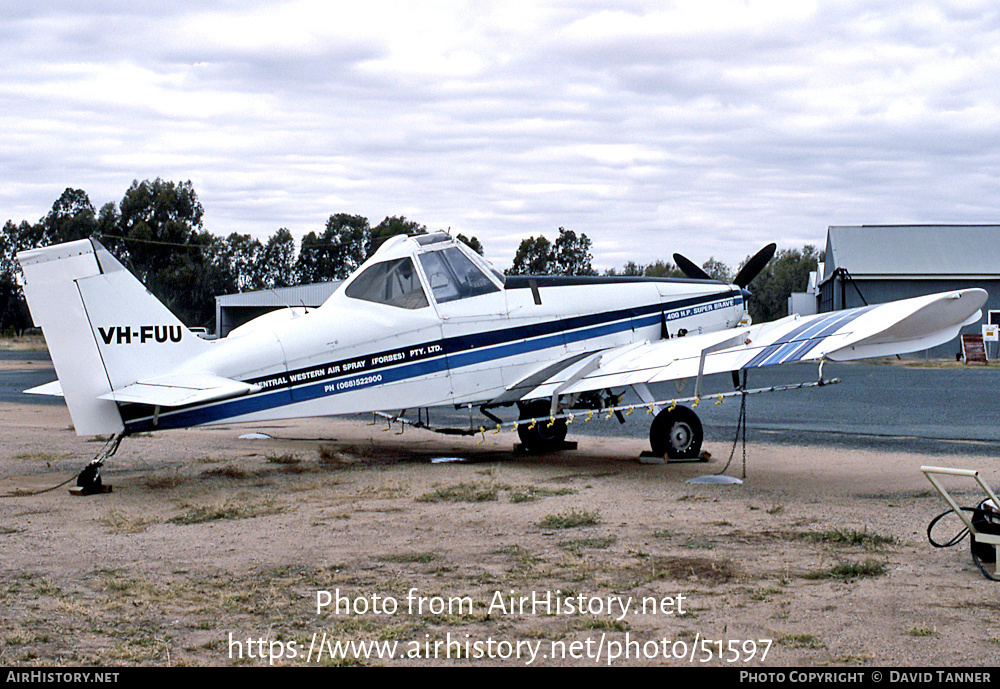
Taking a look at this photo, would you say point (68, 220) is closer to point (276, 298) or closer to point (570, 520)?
point (276, 298)

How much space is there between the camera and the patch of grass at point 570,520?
7.83 m

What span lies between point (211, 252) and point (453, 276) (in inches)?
2205

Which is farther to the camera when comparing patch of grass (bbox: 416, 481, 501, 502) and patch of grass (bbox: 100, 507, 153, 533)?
patch of grass (bbox: 416, 481, 501, 502)

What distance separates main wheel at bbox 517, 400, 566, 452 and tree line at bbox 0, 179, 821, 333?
36741 millimetres

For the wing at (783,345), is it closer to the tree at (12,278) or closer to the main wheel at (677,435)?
the main wheel at (677,435)

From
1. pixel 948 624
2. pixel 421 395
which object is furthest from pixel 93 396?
pixel 948 624

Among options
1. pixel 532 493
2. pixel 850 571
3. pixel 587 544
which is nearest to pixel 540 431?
pixel 532 493

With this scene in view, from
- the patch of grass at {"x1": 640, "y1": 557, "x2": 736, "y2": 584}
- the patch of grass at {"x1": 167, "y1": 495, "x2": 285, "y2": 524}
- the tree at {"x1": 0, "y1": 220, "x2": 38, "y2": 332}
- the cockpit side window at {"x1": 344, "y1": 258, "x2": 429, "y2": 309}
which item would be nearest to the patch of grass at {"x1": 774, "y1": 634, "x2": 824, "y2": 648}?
the patch of grass at {"x1": 640, "y1": 557, "x2": 736, "y2": 584}

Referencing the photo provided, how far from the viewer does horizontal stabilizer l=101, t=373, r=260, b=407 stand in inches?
372

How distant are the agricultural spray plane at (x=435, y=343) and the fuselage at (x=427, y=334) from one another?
2 centimetres

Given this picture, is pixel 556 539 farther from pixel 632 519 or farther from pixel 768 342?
pixel 768 342

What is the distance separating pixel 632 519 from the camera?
808cm

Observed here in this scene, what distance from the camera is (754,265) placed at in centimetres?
1475

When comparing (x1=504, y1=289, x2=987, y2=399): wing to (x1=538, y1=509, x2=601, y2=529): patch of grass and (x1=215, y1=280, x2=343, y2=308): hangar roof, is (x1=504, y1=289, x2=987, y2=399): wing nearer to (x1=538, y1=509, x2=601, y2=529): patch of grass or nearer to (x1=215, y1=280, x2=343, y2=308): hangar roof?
(x1=538, y1=509, x2=601, y2=529): patch of grass
